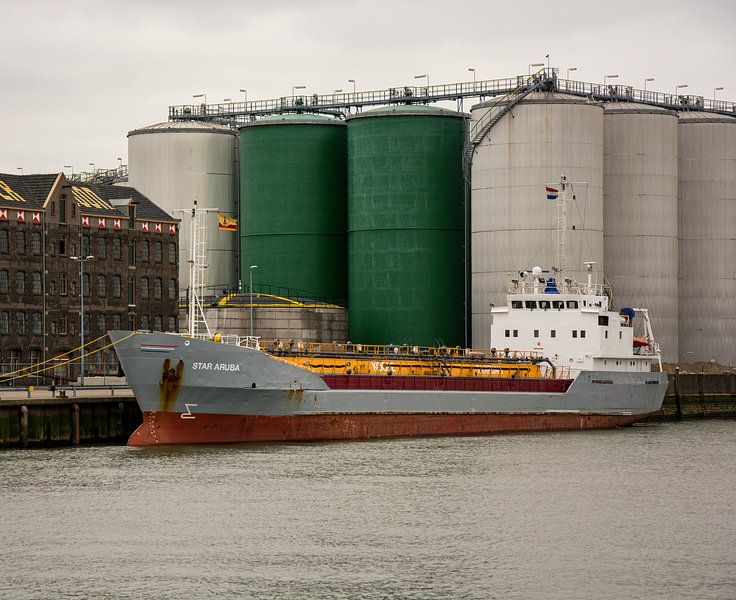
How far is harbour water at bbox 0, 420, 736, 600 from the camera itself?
3700 cm

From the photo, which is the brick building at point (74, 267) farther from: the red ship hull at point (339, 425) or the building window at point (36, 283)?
the red ship hull at point (339, 425)

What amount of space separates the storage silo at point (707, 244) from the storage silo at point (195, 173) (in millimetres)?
37202

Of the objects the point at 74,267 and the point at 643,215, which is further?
the point at 643,215

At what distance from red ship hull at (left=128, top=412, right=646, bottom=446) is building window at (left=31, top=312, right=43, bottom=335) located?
30.7 m

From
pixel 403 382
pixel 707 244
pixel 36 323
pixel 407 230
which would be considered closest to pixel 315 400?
pixel 403 382

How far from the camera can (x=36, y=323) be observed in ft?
302

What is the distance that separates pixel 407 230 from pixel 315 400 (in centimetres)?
3957

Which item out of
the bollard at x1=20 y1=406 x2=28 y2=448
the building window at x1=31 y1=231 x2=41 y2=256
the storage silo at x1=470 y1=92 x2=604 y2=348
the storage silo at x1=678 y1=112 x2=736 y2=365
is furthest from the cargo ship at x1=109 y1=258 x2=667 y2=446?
the building window at x1=31 y1=231 x2=41 y2=256

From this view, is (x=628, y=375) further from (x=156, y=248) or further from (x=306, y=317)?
(x=156, y=248)

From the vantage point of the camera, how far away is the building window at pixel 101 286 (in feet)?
319

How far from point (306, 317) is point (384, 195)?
1098cm

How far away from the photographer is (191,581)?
121 feet

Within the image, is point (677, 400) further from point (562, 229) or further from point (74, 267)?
point (74, 267)

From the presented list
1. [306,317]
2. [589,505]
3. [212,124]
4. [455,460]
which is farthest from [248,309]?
[589,505]
